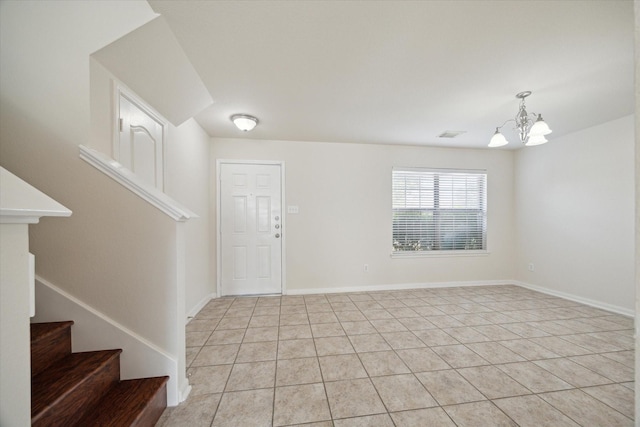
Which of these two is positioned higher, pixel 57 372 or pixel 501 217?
pixel 501 217

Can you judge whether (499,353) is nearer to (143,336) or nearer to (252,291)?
(143,336)

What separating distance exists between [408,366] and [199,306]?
258cm

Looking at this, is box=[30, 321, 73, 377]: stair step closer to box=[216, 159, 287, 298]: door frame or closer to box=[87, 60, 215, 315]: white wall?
box=[87, 60, 215, 315]: white wall

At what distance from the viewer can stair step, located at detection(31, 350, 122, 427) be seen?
99cm

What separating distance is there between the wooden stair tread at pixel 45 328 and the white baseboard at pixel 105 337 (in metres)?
0.05

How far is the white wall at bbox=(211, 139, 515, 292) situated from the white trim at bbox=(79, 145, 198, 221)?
2277 millimetres

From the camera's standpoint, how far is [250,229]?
3697 millimetres

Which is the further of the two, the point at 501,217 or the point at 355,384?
the point at 501,217

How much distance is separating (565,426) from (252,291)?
338 centimetres

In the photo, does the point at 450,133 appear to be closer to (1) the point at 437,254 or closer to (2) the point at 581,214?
(1) the point at 437,254

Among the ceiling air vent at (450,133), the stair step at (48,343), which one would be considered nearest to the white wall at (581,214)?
the ceiling air vent at (450,133)

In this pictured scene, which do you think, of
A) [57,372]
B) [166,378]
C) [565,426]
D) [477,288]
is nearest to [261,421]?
[166,378]

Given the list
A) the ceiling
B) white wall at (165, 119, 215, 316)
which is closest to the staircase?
white wall at (165, 119, 215, 316)

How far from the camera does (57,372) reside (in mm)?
1206
